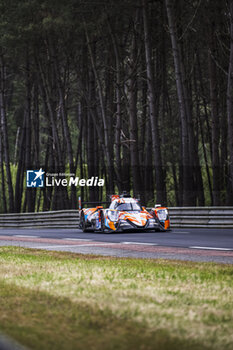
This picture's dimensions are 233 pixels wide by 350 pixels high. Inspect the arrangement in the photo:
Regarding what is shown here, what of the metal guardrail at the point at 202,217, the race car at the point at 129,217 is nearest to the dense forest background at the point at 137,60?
the metal guardrail at the point at 202,217

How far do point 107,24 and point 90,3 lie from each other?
1.85 meters

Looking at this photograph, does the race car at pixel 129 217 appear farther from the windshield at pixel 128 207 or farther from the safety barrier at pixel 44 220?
the safety barrier at pixel 44 220

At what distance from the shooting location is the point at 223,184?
1388 inches

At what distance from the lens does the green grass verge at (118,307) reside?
182 inches

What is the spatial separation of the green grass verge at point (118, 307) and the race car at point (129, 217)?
37.7 ft

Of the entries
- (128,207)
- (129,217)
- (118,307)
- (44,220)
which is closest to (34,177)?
(44,220)

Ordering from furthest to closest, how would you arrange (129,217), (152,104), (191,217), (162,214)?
(152,104) < (191,217) < (162,214) < (129,217)

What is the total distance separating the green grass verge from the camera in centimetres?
462

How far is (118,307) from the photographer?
227 inches

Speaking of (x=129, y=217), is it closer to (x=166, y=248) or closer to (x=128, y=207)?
(x=128, y=207)

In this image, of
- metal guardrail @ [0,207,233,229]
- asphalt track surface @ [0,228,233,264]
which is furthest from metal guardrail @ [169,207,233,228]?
asphalt track surface @ [0,228,233,264]

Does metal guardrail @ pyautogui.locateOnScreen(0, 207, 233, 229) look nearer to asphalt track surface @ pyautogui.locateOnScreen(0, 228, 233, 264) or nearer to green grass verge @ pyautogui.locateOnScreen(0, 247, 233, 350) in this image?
asphalt track surface @ pyautogui.locateOnScreen(0, 228, 233, 264)

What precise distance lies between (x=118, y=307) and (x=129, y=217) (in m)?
15.6

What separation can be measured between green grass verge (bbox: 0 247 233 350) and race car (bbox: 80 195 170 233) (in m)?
11.5
